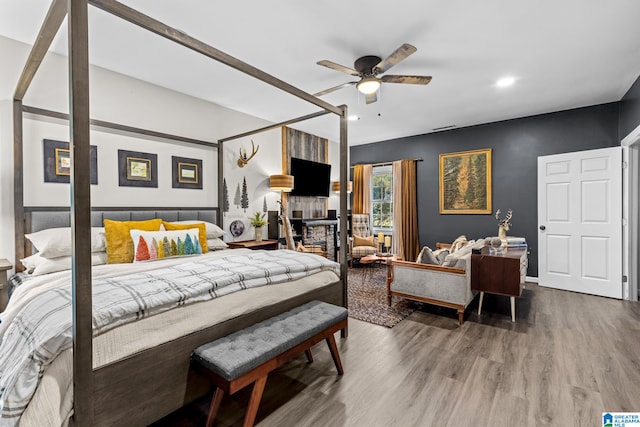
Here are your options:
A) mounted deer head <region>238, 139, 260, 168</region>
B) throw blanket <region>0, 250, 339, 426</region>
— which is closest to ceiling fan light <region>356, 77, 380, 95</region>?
throw blanket <region>0, 250, 339, 426</region>

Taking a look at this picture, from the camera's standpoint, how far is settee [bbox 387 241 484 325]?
A: 3.09m

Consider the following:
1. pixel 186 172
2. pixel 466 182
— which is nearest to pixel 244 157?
pixel 186 172

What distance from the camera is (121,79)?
321 cm

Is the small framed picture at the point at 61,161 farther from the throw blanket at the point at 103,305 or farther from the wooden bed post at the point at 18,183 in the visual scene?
the throw blanket at the point at 103,305

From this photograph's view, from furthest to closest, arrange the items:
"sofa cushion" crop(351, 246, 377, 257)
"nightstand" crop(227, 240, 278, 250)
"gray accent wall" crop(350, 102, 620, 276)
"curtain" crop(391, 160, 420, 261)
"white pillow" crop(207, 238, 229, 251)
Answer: "curtain" crop(391, 160, 420, 261) → "sofa cushion" crop(351, 246, 377, 257) → "gray accent wall" crop(350, 102, 620, 276) → "nightstand" crop(227, 240, 278, 250) → "white pillow" crop(207, 238, 229, 251)

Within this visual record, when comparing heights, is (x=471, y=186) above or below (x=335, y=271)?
above

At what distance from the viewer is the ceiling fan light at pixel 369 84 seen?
290 centimetres

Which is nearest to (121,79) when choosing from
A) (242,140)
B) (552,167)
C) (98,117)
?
(98,117)

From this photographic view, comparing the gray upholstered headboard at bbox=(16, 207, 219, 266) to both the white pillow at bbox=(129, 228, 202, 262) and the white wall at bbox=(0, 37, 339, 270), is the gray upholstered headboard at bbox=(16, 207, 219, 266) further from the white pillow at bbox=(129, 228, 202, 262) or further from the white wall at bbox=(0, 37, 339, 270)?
the white pillow at bbox=(129, 228, 202, 262)

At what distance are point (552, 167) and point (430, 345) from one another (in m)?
3.56

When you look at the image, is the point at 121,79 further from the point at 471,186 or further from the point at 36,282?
the point at 471,186

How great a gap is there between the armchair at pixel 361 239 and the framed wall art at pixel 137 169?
353 cm

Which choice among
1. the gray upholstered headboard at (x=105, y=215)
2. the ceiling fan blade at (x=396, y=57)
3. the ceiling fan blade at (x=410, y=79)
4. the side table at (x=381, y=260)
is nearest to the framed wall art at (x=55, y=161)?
the gray upholstered headboard at (x=105, y=215)

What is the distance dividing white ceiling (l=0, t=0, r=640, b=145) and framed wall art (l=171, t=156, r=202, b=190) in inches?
34.4
